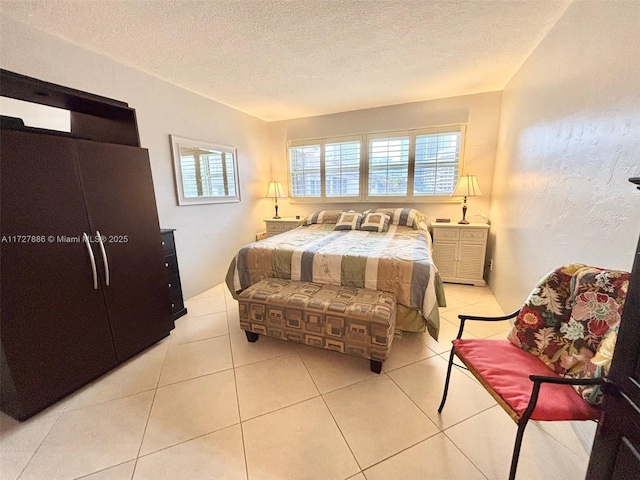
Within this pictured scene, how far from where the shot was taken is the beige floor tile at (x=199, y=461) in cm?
115

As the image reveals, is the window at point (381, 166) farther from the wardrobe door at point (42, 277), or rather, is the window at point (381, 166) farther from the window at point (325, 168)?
the wardrobe door at point (42, 277)

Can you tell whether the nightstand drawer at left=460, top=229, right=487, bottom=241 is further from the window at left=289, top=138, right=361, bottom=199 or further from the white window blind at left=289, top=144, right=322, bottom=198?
the white window blind at left=289, top=144, right=322, bottom=198

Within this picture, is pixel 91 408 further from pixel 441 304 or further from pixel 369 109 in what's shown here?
pixel 369 109

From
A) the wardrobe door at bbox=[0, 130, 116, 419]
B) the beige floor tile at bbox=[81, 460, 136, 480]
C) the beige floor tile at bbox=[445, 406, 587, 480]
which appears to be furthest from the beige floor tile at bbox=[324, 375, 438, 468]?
the wardrobe door at bbox=[0, 130, 116, 419]

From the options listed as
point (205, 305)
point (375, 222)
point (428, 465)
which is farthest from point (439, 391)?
point (205, 305)

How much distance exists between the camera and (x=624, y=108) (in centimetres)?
112

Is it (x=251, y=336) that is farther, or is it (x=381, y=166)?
(x=381, y=166)

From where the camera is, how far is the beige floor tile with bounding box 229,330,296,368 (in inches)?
76.2

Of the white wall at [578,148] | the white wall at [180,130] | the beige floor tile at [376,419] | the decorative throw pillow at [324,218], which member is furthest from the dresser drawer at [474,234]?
the white wall at [180,130]

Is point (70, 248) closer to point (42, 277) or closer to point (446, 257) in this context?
point (42, 277)

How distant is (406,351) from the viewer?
6.53 ft

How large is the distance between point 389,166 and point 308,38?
2144mm

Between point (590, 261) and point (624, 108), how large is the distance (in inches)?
27.9

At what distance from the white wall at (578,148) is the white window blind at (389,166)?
1372 mm
